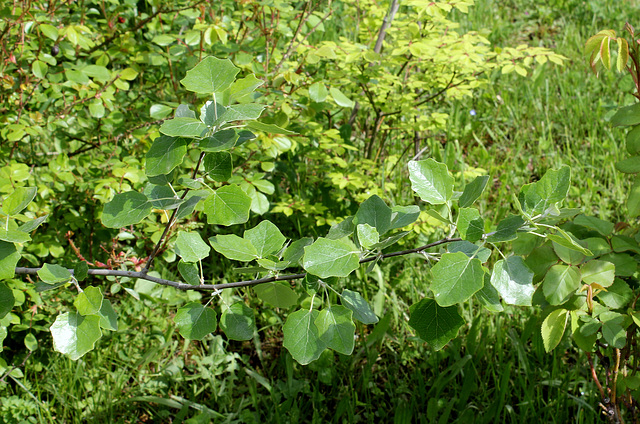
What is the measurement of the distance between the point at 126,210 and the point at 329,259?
0.34 metres

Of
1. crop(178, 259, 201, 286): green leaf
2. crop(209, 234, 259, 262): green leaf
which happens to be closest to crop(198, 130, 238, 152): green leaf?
crop(209, 234, 259, 262): green leaf

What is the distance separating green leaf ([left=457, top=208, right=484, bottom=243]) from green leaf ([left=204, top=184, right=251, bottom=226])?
0.99 feet

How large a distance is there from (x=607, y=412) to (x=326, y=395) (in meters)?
0.92

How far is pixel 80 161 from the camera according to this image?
198 centimetres

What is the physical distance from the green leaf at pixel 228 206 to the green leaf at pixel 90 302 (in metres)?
0.21

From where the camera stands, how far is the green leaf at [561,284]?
1.13 m

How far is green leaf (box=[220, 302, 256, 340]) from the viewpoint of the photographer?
0.92 metres

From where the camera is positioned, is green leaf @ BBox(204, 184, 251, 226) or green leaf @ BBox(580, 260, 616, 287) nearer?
green leaf @ BBox(204, 184, 251, 226)

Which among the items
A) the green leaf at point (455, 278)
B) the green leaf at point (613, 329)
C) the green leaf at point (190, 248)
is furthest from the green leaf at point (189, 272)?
the green leaf at point (613, 329)

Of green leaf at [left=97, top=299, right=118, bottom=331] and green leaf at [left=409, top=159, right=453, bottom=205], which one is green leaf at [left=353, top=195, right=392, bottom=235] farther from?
green leaf at [left=97, top=299, right=118, bottom=331]

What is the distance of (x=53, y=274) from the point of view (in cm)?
87

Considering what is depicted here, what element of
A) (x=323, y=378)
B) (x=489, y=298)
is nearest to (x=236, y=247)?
(x=489, y=298)

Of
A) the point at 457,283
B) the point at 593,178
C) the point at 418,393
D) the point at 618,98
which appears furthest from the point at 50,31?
the point at 618,98

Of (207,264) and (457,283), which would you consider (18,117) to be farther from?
(457,283)
